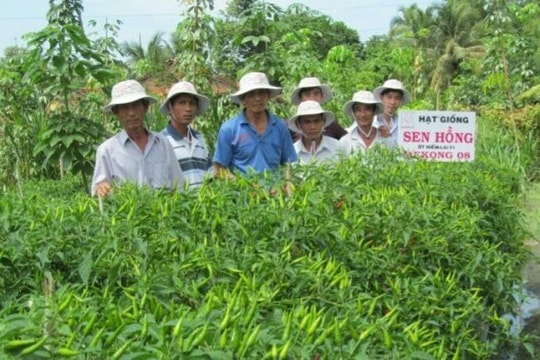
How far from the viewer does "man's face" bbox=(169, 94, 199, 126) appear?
4734 millimetres

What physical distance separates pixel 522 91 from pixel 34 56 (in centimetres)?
1263

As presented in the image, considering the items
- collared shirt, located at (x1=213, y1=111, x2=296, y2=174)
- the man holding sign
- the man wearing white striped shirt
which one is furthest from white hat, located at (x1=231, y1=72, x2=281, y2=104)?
the man holding sign

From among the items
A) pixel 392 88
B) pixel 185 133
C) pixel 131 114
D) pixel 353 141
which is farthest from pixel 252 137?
pixel 392 88

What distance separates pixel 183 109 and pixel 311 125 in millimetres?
934

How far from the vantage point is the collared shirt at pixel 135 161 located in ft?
13.7

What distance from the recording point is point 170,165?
168 inches

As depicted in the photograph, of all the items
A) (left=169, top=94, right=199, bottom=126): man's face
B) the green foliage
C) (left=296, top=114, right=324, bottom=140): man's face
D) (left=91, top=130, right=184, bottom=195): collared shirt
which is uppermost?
(left=169, top=94, right=199, bottom=126): man's face

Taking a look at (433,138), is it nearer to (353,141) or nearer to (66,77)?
(353,141)

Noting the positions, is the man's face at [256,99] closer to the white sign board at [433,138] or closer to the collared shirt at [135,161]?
the collared shirt at [135,161]

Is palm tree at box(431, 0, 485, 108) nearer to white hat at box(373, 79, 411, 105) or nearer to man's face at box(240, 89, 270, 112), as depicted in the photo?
white hat at box(373, 79, 411, 105)

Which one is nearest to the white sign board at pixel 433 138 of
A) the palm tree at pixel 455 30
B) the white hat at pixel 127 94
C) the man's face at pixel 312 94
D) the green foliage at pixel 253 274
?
the man's face at pixel 312 94

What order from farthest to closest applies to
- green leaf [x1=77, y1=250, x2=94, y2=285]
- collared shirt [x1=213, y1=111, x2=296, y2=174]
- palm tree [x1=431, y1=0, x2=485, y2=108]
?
palm tree [x1=431, y1=0, x2=485, y2=108], collared shirt [x1=213, y1=111, x2=296, y2=174], green leaf [x1=77, y1=250, x2=94, y2=285]

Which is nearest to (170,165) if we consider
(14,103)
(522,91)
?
(14,103)

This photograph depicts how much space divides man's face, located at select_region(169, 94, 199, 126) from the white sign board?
171 centimetres
